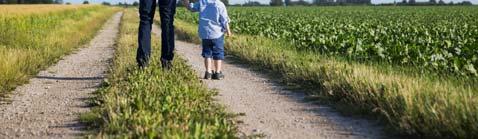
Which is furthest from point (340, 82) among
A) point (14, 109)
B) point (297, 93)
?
point (14, 109)

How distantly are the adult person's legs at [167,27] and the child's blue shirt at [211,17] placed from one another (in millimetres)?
356

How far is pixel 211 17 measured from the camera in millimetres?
9742

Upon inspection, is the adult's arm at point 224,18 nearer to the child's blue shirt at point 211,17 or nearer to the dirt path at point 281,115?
the child's blue shirt at point 211,17

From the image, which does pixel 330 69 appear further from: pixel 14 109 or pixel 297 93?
pixel 14 109

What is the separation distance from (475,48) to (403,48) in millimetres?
1229

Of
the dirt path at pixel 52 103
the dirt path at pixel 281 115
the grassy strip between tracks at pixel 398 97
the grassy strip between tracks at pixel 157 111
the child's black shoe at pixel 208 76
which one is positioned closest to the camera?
the grassy strip between tracks at pixel 157 111

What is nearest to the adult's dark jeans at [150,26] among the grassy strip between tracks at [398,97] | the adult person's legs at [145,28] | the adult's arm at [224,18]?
the adult person's legs at [145,28]

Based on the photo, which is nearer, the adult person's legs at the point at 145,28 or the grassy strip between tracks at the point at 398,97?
the grassy strip between tracks at the point at 398,97

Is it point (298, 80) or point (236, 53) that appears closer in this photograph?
point (298, 80)

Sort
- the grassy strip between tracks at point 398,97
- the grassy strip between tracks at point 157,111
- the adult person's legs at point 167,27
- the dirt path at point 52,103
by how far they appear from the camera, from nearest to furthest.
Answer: the grassy strip between tracks at point 157,111
the grassy strip between tracks at point 398,97
the dirt path at point 52,103
the adult person's legs at point 167,27

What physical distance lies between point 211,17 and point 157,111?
13.9 feet

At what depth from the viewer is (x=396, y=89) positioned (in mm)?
6684

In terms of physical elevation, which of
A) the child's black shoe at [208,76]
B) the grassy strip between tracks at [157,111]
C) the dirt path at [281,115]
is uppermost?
the grassy strip between tracks at [157,111]

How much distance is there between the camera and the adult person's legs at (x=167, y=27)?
9.62 metres
